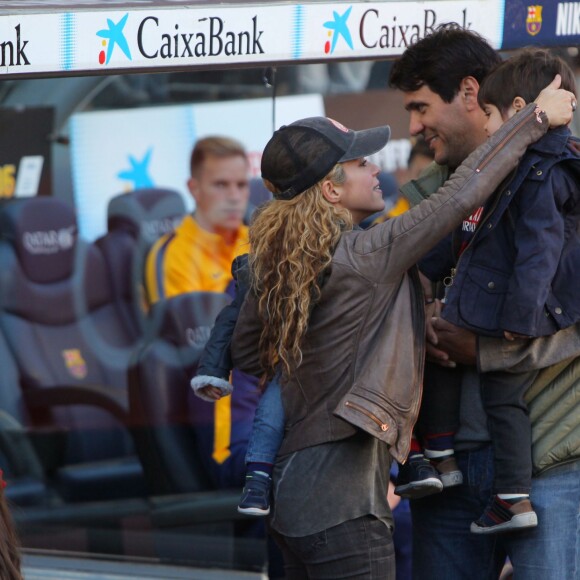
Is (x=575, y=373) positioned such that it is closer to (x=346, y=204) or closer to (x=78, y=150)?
(x=346, y=204)

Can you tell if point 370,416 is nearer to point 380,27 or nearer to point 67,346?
point 380,27

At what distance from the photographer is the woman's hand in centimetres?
262

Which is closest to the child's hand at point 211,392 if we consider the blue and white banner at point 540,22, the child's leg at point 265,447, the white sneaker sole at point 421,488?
the child's leg at point 265,447

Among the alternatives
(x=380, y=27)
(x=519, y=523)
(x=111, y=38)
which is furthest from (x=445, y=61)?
(x=519, y=523)

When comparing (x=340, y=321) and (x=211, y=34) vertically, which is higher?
(x=211, y=34)

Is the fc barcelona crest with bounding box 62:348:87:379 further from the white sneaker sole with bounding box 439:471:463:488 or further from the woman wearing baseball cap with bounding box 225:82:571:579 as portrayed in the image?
the white sneaker sole with bounding box 439:471:463:488

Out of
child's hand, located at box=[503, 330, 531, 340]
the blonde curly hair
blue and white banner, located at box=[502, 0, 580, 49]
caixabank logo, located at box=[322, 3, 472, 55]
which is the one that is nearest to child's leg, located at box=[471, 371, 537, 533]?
child's hand, located at box=[503, 330, 531, 340]

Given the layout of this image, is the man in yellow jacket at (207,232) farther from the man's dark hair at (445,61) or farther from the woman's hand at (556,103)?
the woman's hand at (556,103)

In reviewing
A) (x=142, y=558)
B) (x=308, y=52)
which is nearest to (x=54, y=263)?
(x=142, y=558)

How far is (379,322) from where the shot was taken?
2.67m

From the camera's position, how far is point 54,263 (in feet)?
15.3

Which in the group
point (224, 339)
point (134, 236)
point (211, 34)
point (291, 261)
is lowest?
point (224, 339)

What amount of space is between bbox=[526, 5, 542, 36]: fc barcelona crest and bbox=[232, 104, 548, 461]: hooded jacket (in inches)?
29.8

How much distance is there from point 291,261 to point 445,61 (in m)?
0.76
